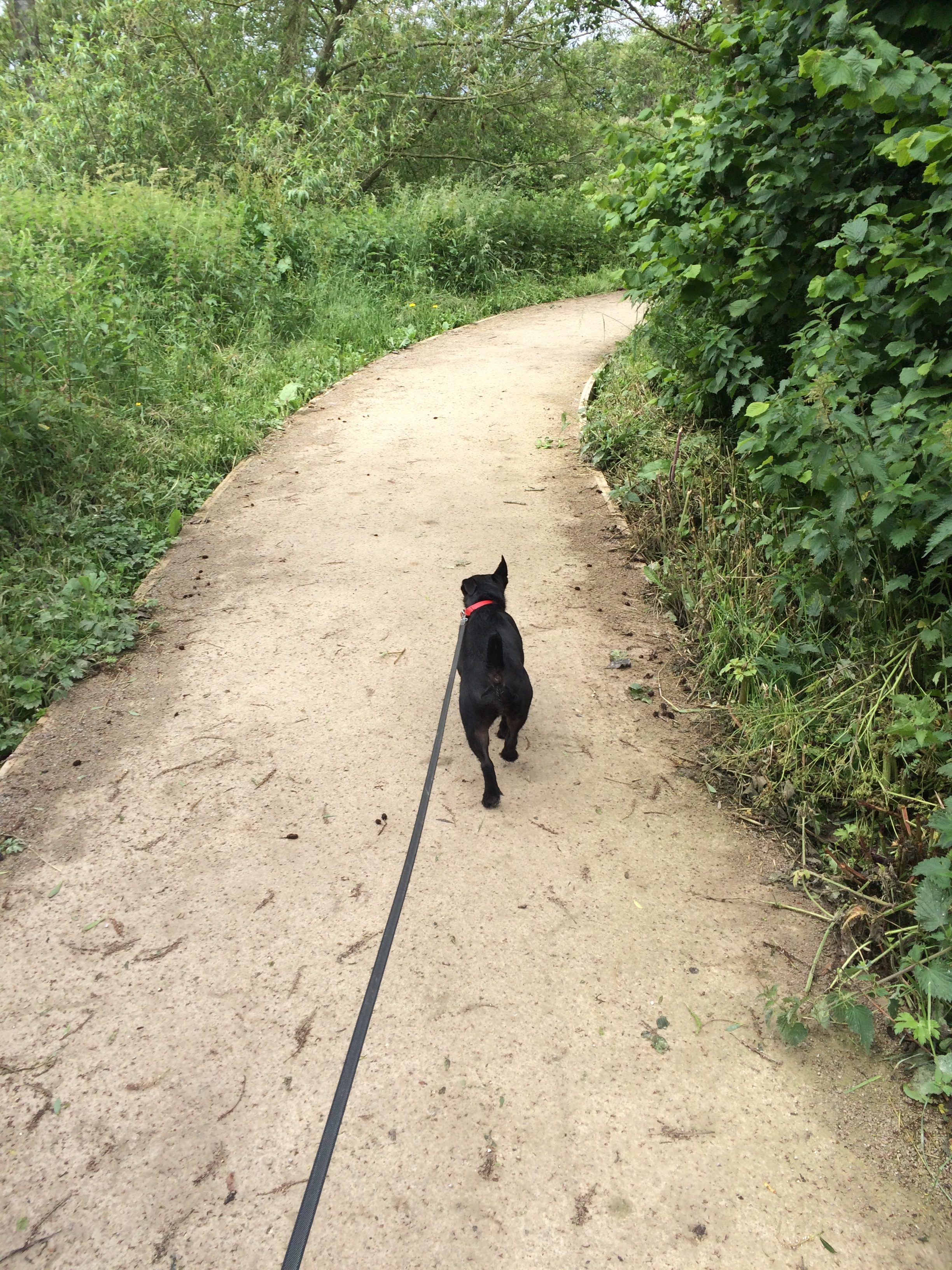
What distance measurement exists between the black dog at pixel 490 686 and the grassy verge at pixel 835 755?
1.04 metres

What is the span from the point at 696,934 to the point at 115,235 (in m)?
8.86

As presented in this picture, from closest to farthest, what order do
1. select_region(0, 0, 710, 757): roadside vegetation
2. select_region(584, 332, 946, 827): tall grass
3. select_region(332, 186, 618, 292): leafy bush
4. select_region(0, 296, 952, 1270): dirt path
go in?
select_region(0, 296, 952, 1270): dirt path, select_region(584, 332, 946, 827): tall grass, select_region(0, 0, 710, 757): roadside vegetation, select_region(332, 186, 618, 292): leafy bush

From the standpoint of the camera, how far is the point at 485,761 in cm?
358

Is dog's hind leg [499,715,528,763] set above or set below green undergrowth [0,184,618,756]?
below

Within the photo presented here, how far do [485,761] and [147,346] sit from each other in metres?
6.05

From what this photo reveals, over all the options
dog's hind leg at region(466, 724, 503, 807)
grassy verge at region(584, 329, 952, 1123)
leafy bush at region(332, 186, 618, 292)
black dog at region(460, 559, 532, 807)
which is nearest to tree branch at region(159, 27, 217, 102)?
leafy bush at region(332, 186, 618, 292)

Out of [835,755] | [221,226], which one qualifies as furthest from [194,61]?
[835,755]

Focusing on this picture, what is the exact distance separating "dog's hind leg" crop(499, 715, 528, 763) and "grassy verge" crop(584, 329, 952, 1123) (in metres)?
0.95

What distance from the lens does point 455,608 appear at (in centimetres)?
528

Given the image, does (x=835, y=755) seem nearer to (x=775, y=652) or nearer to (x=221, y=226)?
(x=775, y=652)

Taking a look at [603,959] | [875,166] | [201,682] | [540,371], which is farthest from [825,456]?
[540,371]

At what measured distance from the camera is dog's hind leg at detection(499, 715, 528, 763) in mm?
3658

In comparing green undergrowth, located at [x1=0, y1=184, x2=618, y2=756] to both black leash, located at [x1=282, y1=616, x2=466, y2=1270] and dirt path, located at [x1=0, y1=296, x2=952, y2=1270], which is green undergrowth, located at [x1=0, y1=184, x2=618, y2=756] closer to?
dirt path, located at [x1=0, y1=296, x2=952, y2=1270]

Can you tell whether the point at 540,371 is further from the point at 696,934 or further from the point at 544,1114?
the point at 544,1114
